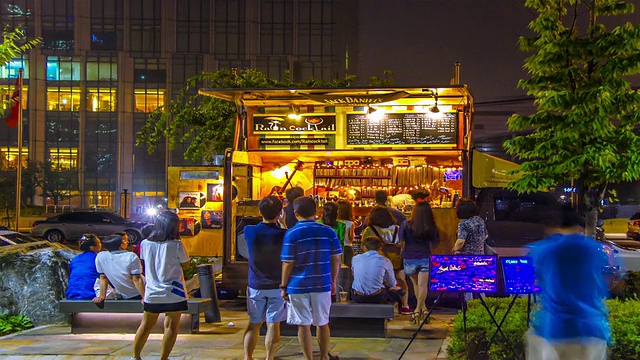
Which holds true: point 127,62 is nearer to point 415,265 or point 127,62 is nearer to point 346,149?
point 346,149

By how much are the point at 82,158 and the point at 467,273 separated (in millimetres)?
60442

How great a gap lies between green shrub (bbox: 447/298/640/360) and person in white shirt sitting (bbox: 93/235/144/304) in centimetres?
374

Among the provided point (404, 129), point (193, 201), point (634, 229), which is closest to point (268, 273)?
point (404, 129)

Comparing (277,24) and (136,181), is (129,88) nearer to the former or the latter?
(136,181)

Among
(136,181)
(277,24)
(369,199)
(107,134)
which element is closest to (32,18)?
(107,134)

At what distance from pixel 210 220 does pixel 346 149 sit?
12.3 feet

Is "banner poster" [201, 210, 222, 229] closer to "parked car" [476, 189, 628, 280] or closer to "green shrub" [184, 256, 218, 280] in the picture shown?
"green shrub" [184, 256, 218, 280]

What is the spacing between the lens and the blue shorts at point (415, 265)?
11227 mm

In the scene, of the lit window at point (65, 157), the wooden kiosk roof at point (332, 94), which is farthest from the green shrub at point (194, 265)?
the lit window at point (65, 157)

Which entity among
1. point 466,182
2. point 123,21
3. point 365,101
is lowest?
point 466,182

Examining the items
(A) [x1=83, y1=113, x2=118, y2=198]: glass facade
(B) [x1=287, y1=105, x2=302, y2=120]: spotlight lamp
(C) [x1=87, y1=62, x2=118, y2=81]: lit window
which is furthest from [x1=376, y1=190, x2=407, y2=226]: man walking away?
(C) [x1=87, y1=62, x2=118, y2=81]: lit window

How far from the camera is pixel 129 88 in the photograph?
217 ft

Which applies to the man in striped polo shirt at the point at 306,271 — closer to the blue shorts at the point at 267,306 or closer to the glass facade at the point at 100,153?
the blue shorts at the point at 267,306

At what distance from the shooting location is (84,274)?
10.4 meters
